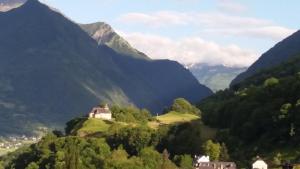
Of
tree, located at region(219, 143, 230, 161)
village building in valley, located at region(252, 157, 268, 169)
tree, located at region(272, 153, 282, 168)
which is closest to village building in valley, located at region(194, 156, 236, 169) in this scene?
tree, located at region(219, 143, 230, 161)

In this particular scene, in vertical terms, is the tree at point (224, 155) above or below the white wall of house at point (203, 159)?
above

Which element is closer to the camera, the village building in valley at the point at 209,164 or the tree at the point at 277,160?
the tree at the point at 277,160

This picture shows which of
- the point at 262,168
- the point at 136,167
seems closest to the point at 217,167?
the point at 262,168

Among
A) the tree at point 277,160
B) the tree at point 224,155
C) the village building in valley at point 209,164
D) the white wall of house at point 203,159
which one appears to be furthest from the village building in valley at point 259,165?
the tree at point 224,155

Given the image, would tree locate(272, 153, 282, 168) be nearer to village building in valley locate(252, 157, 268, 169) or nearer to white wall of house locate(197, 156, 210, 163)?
village building in valley locate(252, 157, 268, 169)

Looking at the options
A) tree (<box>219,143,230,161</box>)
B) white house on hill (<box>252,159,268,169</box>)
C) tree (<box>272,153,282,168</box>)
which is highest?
tree (<box>219,143,230,161</box>)

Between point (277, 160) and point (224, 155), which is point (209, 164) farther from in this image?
point (224, 155)

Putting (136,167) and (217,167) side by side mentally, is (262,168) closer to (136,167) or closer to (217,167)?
(217,167)

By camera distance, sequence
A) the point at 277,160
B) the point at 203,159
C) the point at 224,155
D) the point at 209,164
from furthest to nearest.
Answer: the point at 224,155, the point at 203,159, the point at 209,164, the point at 277,160

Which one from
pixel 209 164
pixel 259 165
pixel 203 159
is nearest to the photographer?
pixel 259 165

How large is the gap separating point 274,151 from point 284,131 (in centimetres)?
1046

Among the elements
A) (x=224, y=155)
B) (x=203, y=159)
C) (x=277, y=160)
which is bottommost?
(x=277, y=160)

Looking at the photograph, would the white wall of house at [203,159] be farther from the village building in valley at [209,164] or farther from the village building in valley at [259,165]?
the village building in valley at [259,165]

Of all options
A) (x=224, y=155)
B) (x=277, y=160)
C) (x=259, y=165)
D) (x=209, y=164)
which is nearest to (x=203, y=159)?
(x=224, y=155)
